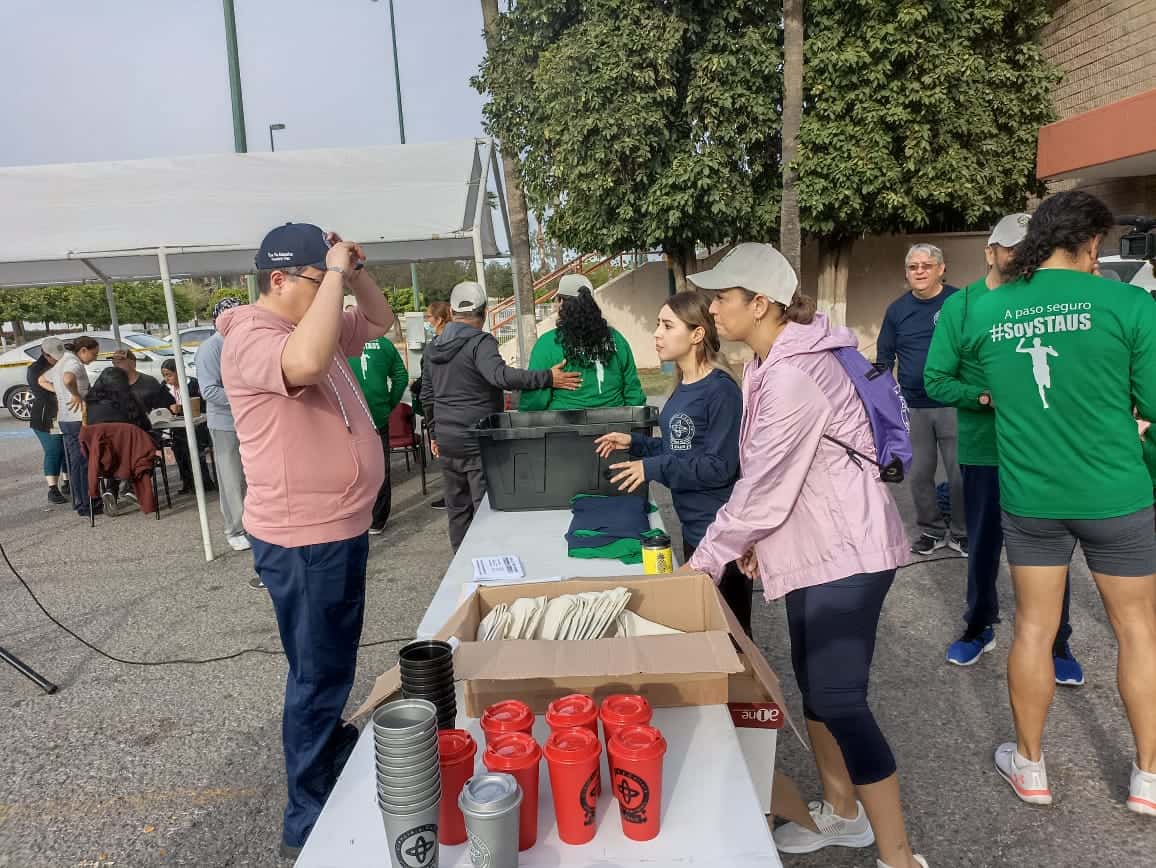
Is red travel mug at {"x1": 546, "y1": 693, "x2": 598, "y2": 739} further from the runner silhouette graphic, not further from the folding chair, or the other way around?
the folding chair

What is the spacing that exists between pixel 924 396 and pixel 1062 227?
247cm

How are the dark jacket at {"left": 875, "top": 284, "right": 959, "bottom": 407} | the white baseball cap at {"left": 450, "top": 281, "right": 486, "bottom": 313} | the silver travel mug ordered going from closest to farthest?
the silver travel mug < the white baseball cap at {"left": 450, "top": 281, "right": 486, "bottom": 313} < the dark jacket at {"left": 875, "top": 284, "right": 959, "bottom": 407}

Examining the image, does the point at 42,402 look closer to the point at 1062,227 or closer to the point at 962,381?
the point at 962,381

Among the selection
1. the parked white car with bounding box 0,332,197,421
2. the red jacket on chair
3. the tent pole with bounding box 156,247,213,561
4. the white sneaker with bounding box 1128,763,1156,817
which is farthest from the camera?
the parked white car with bounding box 0,332,197,421

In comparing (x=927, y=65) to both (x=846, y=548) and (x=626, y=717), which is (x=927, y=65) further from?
(x=626, y=717)

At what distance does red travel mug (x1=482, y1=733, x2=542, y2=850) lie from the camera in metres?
1.17

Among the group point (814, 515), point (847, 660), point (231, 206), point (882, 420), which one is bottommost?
point (847, 660)

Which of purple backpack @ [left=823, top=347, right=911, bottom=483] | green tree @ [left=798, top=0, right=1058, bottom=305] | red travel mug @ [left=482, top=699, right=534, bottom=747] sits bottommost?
red travel mug @ [left=482, top=699, right=534, bottom=747]

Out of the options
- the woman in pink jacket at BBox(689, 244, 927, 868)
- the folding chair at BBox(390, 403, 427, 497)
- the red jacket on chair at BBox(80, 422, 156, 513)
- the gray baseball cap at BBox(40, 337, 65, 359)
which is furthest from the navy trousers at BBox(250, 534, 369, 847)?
the gray baseball cap at BBox(40, 337, 65, 359)

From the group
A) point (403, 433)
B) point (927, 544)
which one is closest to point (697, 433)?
point (927, 544)

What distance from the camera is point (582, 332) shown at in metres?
3.90

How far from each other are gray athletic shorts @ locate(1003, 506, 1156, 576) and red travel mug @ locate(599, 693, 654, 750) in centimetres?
162

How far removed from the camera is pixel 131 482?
Answer: 7035 millimetres

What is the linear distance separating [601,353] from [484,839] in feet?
10.1
